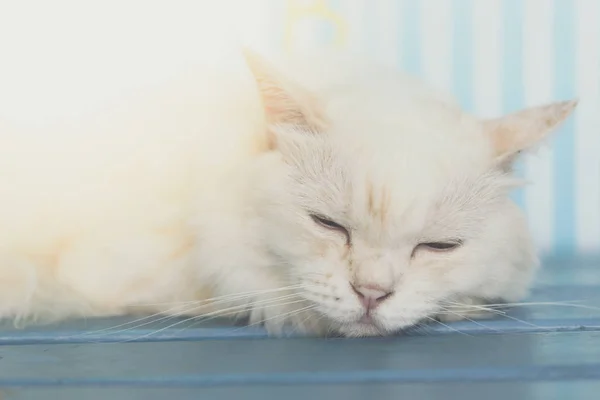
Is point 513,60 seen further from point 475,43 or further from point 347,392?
point 347,392

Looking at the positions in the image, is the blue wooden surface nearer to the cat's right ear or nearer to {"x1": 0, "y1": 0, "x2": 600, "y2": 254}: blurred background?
the cat's right ear

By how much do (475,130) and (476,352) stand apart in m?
0.42

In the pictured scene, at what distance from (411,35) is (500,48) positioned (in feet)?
1.11

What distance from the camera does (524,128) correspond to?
4.74 ft

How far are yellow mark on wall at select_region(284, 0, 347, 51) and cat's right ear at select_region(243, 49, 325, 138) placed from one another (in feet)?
5.42

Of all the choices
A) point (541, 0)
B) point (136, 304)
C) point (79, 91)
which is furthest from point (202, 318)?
point (541, 0)

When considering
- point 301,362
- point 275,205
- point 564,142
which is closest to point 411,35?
point 564,142

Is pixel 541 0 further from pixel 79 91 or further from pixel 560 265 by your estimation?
pixel 79 91

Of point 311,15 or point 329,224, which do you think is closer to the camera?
point 329,224

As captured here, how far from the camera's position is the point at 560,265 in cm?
252

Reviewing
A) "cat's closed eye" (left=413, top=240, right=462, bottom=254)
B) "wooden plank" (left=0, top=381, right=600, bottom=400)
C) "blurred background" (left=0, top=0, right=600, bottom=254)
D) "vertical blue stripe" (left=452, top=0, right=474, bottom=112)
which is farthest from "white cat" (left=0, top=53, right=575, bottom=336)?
"vertical blue stripe" (left=452, top=0, right=474, bottom=112)

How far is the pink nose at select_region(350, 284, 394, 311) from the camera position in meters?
1.29

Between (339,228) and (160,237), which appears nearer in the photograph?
(339,228)

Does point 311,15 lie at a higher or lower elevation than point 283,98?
higher
